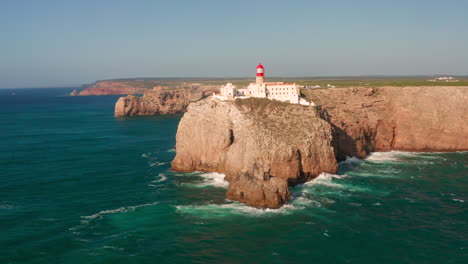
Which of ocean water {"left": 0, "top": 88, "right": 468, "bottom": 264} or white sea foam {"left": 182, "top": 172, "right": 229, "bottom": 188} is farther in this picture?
white sea foam {"left": 182, "top": 172, "right": 229, "bottom": 188}

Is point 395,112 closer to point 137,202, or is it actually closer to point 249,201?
point 249,201

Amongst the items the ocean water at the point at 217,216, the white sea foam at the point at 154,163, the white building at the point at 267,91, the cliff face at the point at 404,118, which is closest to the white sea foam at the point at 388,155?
the ocean water at the point at 217,216

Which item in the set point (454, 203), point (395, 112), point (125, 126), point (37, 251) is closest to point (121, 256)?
point (37, 251)

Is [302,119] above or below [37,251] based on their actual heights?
above

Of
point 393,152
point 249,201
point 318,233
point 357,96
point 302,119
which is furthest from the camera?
point 357,96

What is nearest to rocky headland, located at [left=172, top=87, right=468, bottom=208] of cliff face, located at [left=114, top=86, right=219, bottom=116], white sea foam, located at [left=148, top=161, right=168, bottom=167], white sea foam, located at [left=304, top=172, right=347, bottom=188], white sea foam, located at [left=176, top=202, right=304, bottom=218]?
white sea foam, located at [left=304, top=172, right=347, bottom=188]

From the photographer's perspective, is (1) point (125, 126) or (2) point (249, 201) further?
(1) point (125, 126)

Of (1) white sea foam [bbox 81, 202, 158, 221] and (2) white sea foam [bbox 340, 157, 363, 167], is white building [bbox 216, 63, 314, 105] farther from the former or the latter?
(1) white sea foam [bbox 81, 202, 158, 221]
